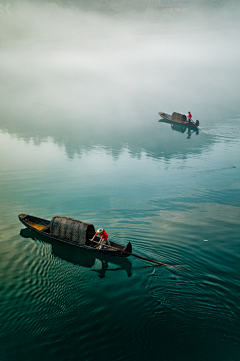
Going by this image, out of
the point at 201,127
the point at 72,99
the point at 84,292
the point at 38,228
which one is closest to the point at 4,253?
the point at 38,228

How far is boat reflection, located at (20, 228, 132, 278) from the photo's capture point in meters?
13.9

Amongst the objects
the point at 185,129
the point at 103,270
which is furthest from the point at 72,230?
the point at 185,129

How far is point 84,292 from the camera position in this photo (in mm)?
11891

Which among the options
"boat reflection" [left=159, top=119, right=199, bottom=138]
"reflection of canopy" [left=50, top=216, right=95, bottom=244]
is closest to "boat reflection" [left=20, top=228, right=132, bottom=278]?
"reflection of canopy" [left=50, top=216, right=95, bottom=244]

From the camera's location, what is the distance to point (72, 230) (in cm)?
1571

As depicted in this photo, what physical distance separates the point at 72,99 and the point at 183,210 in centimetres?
7615

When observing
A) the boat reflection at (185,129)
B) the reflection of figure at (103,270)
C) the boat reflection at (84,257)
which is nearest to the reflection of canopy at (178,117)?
the boat reflection at (185,129)

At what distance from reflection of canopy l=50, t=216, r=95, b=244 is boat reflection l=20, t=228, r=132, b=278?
2.22 ft

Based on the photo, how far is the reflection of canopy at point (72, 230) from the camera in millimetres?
15406

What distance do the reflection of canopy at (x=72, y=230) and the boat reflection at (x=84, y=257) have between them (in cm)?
68

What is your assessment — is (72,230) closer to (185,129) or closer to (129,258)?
(129,258)

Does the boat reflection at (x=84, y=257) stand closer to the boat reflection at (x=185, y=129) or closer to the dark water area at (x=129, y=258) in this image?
the dark water area at (x=129, y=258)

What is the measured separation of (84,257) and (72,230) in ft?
5.93

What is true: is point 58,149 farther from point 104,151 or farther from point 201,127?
point 201,127
